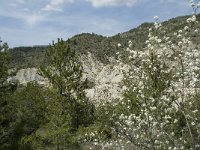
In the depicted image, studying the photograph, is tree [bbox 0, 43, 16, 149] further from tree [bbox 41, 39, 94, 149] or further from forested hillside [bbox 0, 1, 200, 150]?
→ tree [bbox 41, 39, 94, 149]

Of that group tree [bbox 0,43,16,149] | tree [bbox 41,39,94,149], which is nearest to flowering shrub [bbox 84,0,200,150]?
tree [bbox 0,43,16,149]

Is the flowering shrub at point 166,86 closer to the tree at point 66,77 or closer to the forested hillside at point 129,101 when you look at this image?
the forested hillside at point 129,101

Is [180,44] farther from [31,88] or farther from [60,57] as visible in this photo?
[31,88]

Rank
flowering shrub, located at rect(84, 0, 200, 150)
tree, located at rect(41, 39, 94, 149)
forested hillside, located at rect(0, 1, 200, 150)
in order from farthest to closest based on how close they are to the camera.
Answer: tree, located at rect(41, 39, 94, 149) < forested hillside, located at rect(0, 1, 200, 150) < flowering shrub, located at rect(84, 0, 200, 150)

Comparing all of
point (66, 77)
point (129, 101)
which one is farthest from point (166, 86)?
point (66, 77)

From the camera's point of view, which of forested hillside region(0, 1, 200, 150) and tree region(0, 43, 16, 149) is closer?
forested hillside region(0, 1, 200, 150)

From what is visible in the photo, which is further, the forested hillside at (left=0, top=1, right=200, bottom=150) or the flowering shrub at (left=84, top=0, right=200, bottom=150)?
the forested hillside at (left=0, top=1, right=200, bottom=150)

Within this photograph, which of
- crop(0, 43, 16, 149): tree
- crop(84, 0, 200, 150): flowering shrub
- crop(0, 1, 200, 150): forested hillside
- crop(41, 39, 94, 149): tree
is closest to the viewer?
crop(84, 0, 200, 150): flowering shrub

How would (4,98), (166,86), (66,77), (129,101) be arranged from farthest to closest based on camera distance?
1. (66,77)
2. (4,98)
3. (129,101)
4. (166,86)

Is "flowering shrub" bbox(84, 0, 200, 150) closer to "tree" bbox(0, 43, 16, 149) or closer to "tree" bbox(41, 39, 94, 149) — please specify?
"tree" bbox(0, 43, 16, 149)

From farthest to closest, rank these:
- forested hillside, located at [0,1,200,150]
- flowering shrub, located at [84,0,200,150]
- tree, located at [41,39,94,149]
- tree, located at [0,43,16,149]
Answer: tree, located at [41,39,94,149]
tree, located at [0,43,16,149]
forested hillside, located at [0,1,200,150]
flowering shrub, located at [84,0,200,150]

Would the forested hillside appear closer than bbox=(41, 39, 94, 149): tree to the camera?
Yes

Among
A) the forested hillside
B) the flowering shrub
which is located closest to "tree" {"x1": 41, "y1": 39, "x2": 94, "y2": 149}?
the forested hillside

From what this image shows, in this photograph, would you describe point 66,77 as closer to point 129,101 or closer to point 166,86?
point 129,101
